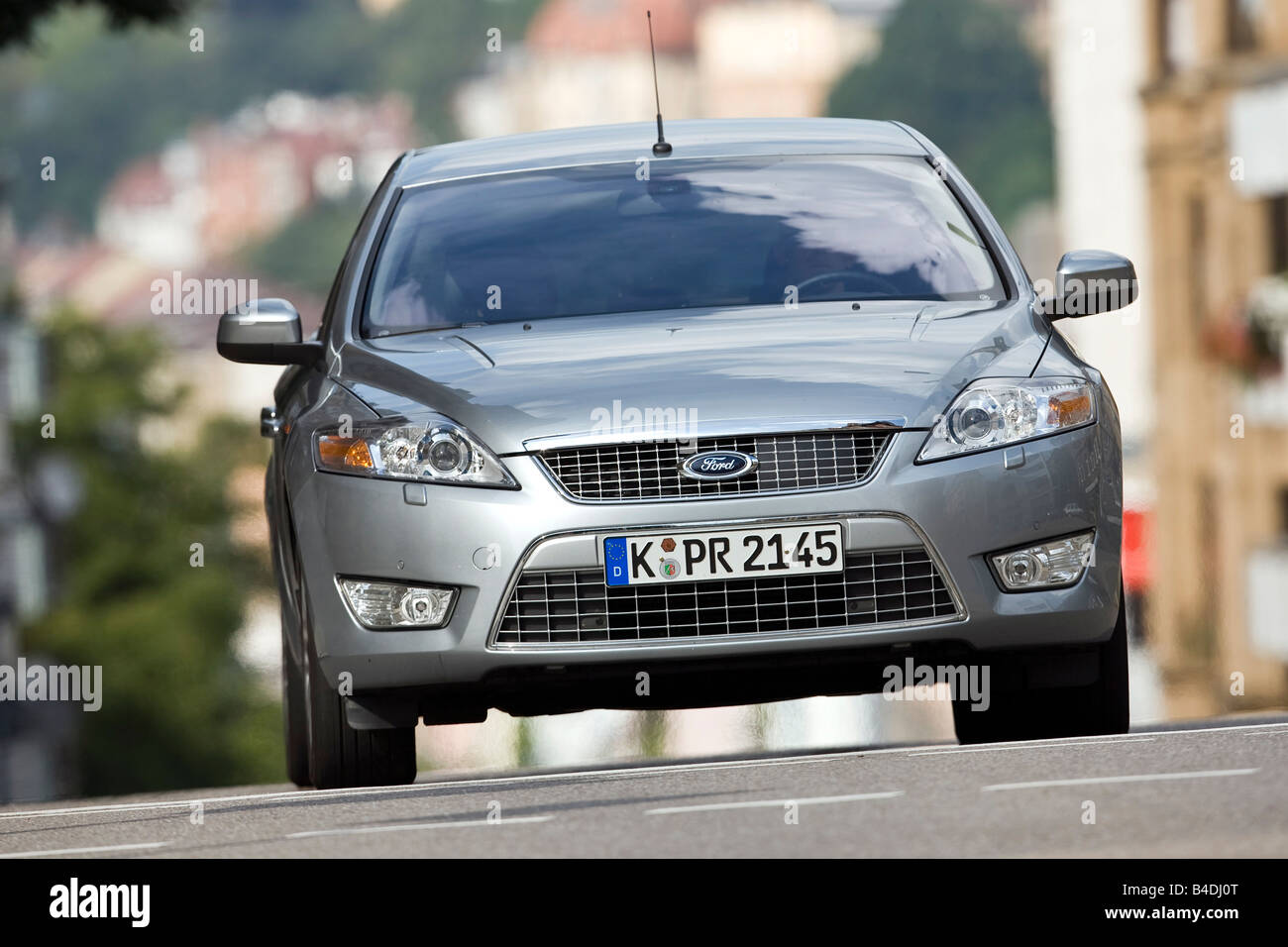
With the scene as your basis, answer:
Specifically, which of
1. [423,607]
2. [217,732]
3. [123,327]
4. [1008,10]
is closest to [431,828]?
[423,607]

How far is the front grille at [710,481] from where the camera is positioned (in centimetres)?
724

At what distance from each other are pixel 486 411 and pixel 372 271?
133cm

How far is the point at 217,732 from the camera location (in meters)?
68.2

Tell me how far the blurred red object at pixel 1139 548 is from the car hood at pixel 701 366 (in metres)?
38.9

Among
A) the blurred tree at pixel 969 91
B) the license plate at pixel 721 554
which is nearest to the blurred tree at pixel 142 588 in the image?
the license plate at pixel 721 554

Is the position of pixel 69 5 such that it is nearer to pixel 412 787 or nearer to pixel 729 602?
pixel 412 787

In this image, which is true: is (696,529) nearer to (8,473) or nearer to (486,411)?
(486,411)

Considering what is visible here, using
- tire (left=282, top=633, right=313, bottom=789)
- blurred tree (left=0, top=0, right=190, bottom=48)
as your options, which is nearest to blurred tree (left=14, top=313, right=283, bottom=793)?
blurred tree (left=0, top=0, right=190, bottom=48)

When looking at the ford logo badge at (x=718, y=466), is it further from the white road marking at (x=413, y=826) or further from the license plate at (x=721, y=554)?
the white road marking at (x=413, y=826)

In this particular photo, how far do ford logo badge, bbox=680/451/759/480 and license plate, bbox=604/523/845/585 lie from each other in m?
0.14

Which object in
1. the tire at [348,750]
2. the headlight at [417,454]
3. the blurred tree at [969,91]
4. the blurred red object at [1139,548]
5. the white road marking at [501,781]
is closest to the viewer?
the headlight at [417,454]

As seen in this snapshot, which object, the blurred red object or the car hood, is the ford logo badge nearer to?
the car hood

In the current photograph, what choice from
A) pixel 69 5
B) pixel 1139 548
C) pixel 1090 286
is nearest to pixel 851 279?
pixel 1090 286

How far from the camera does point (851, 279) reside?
830 centimetres
